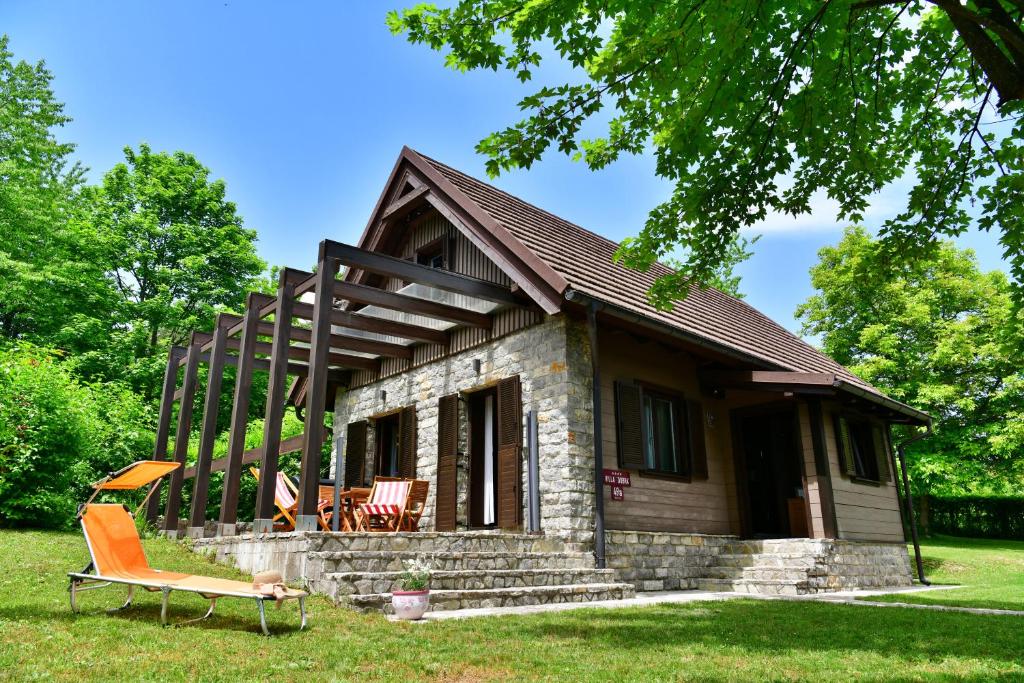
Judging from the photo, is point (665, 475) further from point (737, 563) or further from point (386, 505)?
point (386, 505)

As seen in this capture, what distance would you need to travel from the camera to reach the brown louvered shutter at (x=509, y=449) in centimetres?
997

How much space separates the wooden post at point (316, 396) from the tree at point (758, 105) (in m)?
3.24

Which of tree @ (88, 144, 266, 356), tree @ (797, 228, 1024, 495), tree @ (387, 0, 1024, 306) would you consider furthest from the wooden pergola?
tree @ (797, 228, 1024, 495)

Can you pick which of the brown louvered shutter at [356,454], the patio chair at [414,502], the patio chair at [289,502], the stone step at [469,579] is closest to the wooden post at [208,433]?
the patio chair at [289,502]

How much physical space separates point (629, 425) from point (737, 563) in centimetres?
Result: 263

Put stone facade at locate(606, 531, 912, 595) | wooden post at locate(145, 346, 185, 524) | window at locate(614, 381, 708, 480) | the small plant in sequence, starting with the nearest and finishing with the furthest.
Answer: the small plant, stone facade at locate(606, 531, 912, 595), window at locate(614, 381, 708, 480), wooden post at locate(145, 346, 185, 524)

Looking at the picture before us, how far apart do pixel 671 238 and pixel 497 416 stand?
16.4 ft

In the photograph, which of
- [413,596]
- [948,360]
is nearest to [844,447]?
[413,596]

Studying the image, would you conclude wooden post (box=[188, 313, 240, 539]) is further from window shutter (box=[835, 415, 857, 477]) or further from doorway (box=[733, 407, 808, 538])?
window shutter (box=[835, 415, 857, 477])

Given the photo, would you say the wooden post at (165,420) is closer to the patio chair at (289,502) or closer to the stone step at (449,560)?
the patio chair at (289,502)

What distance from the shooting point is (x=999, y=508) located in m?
23.5

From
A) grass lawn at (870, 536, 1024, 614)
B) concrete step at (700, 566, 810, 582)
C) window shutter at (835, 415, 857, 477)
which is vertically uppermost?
window shutter at (835, 415, 857, 477)

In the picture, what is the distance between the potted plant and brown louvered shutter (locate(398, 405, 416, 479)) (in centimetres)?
595

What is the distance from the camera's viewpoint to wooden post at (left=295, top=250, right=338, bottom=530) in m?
7.73
